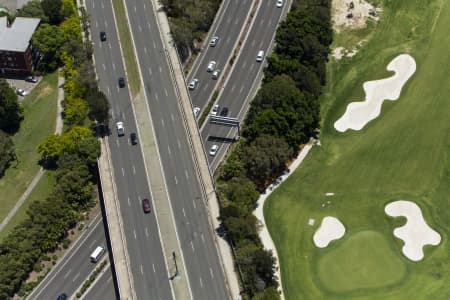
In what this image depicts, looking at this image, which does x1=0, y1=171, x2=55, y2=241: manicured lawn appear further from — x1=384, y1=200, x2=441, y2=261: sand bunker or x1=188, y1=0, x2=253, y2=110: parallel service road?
x1=384, y1=200, x2=441, y2=261: sand bunker

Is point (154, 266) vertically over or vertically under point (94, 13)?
under

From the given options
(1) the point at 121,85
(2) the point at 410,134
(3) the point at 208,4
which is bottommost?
(2) the point at 410,134

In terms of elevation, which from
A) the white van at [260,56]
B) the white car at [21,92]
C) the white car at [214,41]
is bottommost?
the white car at [21,92]

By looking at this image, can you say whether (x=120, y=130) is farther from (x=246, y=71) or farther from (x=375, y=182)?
(x=375, y=182)

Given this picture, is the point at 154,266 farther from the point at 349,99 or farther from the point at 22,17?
the point at 22,17

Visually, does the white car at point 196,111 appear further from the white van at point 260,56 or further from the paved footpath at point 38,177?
the paved footpath at point 38,177

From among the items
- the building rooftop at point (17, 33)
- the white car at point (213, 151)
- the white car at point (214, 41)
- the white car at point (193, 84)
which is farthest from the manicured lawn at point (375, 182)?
the building rooftop at point (17, 33)

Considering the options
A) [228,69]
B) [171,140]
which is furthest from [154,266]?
[228,69]

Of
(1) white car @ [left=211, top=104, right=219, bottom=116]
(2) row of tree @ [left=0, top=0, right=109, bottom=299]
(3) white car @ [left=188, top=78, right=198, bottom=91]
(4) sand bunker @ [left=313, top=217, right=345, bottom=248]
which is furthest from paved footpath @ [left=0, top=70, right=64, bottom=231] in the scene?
(4) sand bunker @ [left=313, top=217, right=345, bottom=248]
